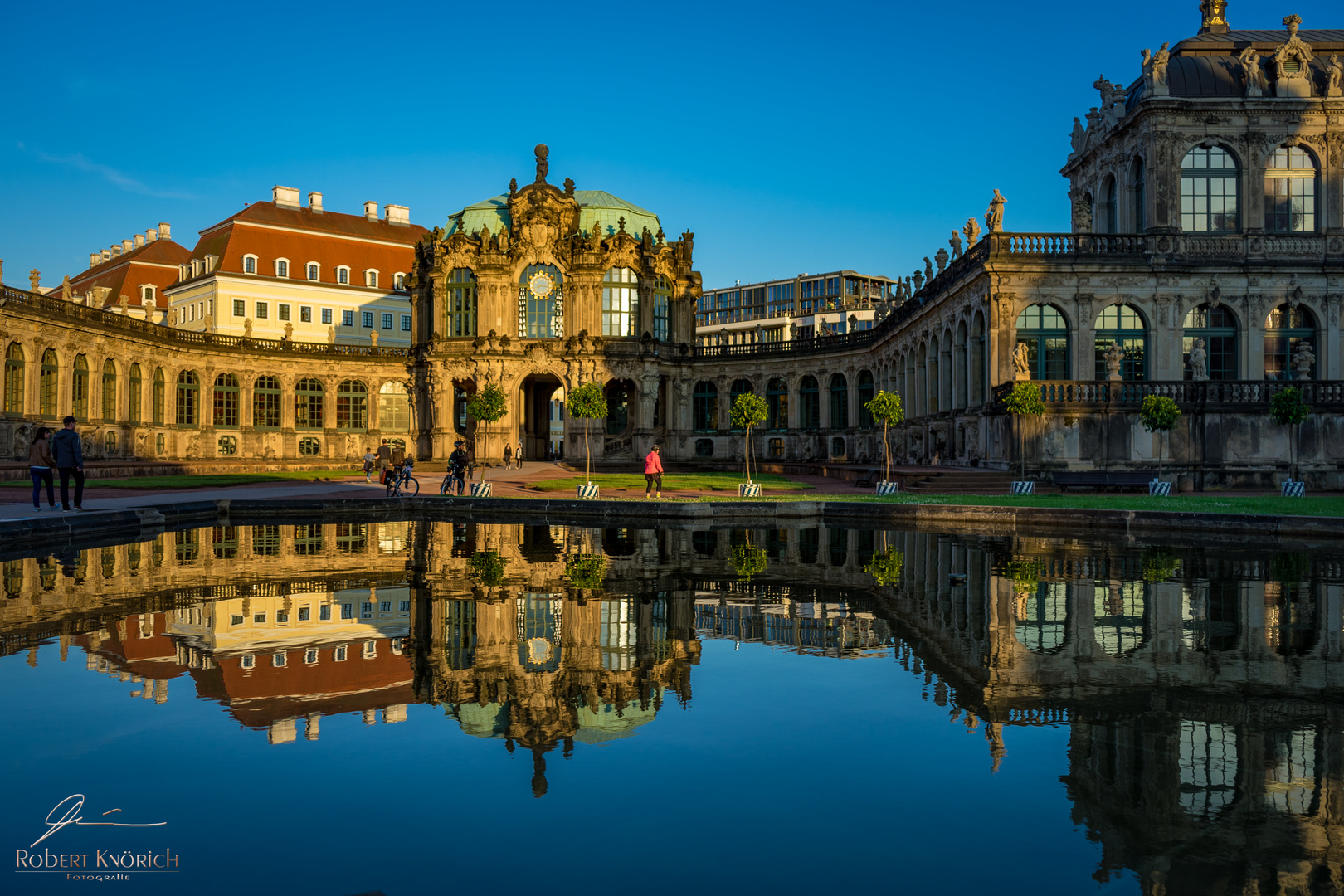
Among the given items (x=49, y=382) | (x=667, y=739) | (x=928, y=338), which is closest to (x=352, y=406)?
(x=49, y=382)

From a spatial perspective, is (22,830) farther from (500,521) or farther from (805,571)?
(500,521)

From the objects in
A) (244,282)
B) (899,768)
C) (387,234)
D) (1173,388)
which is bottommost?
(899,768)

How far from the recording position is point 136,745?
5699 mm

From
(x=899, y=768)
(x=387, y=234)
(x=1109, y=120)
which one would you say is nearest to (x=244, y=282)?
(x=387, y=234)

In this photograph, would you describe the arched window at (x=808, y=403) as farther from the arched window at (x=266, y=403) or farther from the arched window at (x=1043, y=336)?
the arched window at (x=266, y=403)

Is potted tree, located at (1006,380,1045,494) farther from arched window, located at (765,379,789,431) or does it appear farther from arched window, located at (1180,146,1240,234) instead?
arched window, located at (765,379,789,431)

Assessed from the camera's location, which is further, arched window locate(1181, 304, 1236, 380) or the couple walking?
arched window locate(1181, 304, 1236, 380)

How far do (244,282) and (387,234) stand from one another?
610 inches

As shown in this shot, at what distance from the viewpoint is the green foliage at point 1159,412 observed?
3166 cm

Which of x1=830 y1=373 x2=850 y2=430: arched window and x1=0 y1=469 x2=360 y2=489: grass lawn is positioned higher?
x1=830 y1=373 x2=850 y2=430: arched window

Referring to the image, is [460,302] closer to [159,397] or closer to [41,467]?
[159,397]

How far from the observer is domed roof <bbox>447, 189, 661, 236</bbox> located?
6431cm

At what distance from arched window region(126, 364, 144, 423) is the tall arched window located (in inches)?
916

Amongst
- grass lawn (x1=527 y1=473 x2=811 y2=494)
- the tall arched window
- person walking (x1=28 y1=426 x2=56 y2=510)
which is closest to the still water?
person walking (x1=28 y1=426 x2=56 y2=510)
